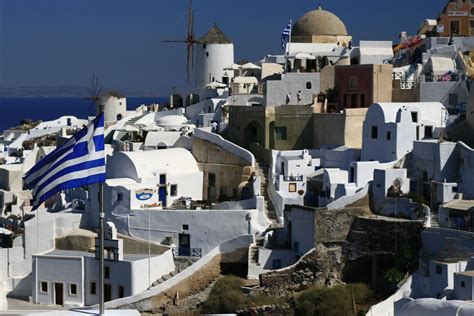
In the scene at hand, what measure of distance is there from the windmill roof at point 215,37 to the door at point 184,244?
19895 millimetres

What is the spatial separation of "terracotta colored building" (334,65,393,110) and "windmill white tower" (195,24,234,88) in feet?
46.4

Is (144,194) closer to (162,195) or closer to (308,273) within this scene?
(162,195)

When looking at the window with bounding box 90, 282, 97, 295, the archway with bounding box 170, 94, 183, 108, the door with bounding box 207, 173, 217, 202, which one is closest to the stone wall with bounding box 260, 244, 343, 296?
the window with bounding box 90, 282, 97, 295

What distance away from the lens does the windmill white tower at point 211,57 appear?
54031 mm

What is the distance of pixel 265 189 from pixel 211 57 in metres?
17.8

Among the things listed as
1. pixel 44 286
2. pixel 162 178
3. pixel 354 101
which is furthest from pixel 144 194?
pixel 354 101

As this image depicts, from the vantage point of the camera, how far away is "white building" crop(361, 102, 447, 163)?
35.6 meters

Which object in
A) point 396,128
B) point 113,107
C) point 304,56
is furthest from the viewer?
point 113,107

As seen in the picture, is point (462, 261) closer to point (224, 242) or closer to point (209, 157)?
point (224, 242)

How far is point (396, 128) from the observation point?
116 ft

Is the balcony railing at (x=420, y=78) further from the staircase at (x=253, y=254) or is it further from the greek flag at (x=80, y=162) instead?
the greek flag at (x=80, y=162)

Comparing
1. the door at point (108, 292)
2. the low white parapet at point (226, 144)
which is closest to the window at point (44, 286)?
the door at point (108, 292)

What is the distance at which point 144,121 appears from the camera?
48.5 meters

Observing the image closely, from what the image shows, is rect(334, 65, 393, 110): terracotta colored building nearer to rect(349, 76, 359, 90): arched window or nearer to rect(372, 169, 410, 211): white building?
rect(349, 76, 359, 90): arched window
